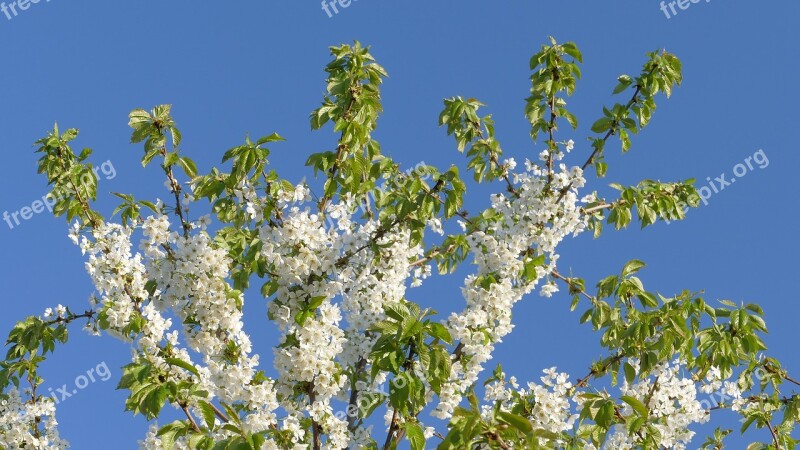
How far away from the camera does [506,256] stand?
5.38 m

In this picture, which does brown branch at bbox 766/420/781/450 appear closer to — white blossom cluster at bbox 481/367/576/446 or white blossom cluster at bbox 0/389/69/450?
white blossom cluster at bbox 481/367/576/446

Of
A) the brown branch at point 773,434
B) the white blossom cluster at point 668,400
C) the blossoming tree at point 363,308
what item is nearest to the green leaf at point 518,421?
the blossoming tree at point 363,308

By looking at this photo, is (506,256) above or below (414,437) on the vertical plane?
above

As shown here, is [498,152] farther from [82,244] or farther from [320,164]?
[82,244]

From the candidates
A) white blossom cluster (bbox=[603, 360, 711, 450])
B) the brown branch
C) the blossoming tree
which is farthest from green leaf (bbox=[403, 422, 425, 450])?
the brown branch

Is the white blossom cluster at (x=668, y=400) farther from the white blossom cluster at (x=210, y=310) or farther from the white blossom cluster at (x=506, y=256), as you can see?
the white blossom cluster at (x=210, y=310)

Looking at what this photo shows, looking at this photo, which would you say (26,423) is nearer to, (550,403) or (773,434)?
(550,403)

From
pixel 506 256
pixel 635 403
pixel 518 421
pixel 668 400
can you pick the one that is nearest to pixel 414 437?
pixel 518 421

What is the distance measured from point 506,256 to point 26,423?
3.74 m

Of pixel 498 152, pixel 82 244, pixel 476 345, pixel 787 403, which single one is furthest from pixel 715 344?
pixel 82 244

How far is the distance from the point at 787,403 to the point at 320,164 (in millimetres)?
3804

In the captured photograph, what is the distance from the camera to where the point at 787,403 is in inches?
236

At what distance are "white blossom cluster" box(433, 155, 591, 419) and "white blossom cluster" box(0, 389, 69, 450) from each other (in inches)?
121

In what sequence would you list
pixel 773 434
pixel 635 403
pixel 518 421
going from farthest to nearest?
pixel 773 434, pixel 635 403, pixel 518 421
